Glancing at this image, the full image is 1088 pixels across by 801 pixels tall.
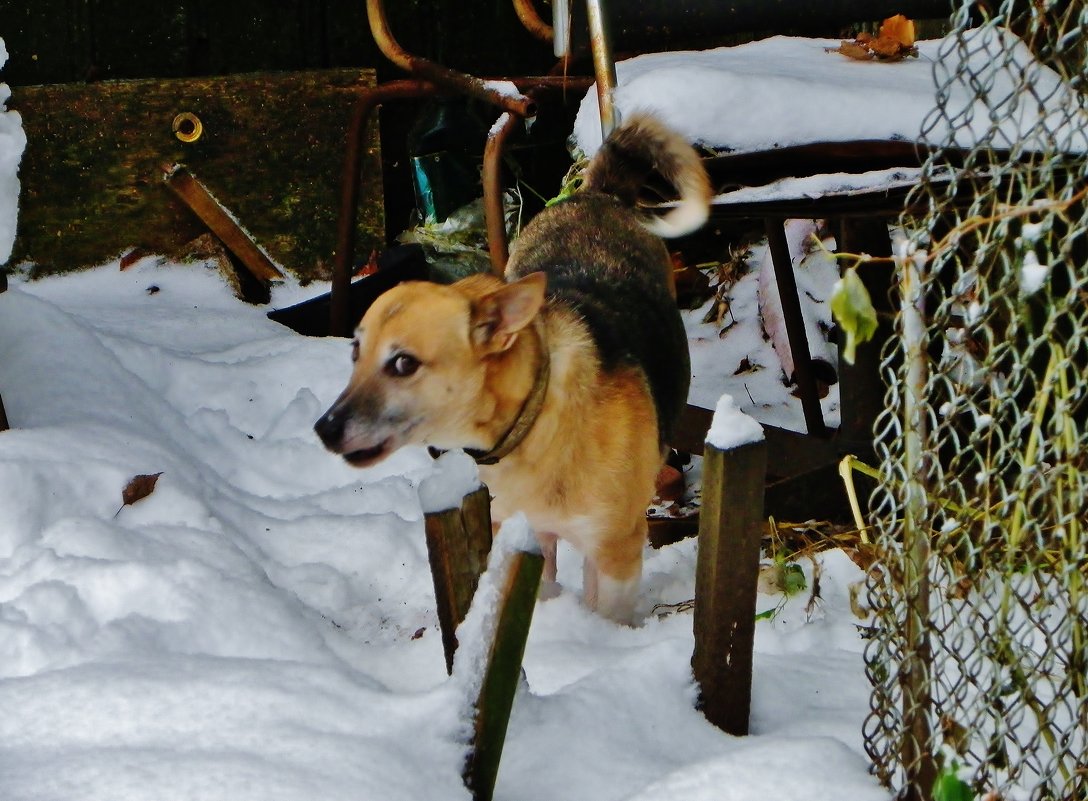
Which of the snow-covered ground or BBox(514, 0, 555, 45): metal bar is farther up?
BBox(514, 0, 555, 45): metal bar

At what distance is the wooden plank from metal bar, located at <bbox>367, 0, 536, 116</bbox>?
126cm

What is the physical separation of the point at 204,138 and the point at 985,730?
4357mm

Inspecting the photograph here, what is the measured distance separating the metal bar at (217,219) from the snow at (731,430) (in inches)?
152

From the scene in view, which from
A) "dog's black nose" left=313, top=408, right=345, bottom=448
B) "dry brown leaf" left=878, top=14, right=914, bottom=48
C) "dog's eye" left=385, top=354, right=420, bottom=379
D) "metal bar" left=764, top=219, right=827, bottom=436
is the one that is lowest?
"metal bar" left=764, top=219, right=827, bottom=436

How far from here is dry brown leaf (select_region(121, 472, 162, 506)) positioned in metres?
2.87

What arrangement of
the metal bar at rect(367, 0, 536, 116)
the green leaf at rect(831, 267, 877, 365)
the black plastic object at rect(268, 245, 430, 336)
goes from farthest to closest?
1. the black plastic object at rect(268, 245, 430, 336)
2. the metal bar at rect(367, 0, 536, 116)
3. the green leaf at rect(831, 267, 877, 365)

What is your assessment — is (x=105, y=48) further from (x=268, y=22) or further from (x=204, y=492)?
(x=204, y=492)

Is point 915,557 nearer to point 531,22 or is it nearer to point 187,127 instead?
point 531,22

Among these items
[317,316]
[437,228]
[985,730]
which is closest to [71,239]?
[317,316]

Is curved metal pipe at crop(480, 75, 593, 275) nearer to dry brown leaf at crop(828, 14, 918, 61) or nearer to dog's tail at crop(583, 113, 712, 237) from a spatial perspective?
dog's tail at crop(583, 113, 712, 237)

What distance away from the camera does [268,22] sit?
5.44 meters

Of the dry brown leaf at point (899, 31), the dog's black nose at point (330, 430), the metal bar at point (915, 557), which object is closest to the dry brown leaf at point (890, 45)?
the dry brown leaf at point (899, 31)

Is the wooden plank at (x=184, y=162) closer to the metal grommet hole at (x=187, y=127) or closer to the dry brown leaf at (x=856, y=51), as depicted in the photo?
the metal grommet hole at (x=187, y=127)

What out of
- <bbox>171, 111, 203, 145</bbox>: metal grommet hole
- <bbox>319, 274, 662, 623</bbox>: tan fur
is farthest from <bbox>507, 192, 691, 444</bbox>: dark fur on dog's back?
<bbox>171, 111, 203, 145</bbox>: metal grommet hole
